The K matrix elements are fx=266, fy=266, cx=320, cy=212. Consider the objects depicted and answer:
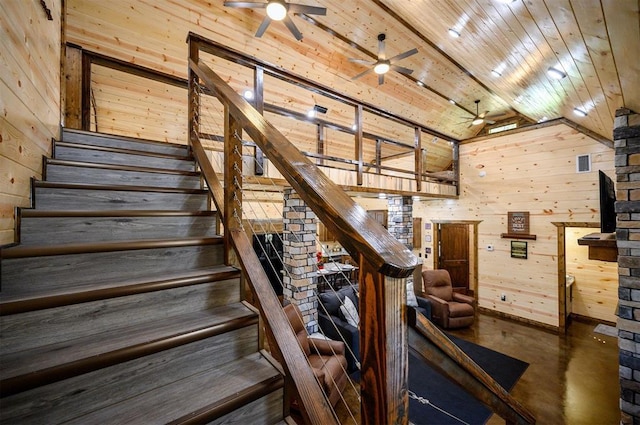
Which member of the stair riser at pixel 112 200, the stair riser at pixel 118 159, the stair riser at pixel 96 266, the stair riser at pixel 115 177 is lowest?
the stair riser at pixel 96 266

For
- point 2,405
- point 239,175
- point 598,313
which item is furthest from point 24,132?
point 598,313

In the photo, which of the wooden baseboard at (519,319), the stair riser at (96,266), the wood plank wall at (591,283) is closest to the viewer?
the stair riser at (96,266)

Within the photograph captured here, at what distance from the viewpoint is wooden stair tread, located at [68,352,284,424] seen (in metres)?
0.84

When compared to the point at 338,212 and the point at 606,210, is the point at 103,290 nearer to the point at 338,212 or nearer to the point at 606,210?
the point at 338,212

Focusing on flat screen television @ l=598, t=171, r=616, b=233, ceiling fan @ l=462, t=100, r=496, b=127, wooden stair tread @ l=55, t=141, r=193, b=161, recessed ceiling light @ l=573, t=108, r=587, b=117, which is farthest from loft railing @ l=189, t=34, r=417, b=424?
ceiling fan @ l=462, t=100, r=496, b=127

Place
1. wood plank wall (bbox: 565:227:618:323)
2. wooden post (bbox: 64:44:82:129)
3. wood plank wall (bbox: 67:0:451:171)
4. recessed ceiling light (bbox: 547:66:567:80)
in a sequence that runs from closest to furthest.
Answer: recessed ceiling light (bbox: 547:66:567:80), wooden post (bbox: 64:44:82:129), wood plank wall (bbox: 67:0:451:171), wood plank wall (bbox: 565:227:618:323)

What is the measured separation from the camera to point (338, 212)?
25.8 inches

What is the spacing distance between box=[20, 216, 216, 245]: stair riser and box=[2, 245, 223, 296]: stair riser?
0.25 meters

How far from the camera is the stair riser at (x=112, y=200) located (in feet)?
5.00

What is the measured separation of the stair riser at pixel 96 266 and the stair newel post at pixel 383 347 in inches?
46.8

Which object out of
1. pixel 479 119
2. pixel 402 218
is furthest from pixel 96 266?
pixel 479 119

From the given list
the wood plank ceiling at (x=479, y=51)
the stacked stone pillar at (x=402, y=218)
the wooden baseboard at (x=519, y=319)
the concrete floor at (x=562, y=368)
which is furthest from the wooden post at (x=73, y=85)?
the wooden baseboard at (x=519, y=319)

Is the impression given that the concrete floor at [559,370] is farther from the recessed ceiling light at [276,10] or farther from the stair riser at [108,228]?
the recessed ceiling light at [276,10]

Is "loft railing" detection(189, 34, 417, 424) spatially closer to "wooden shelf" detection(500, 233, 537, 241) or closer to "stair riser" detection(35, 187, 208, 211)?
"stair riser" detection(35, 187, 208, 211)
